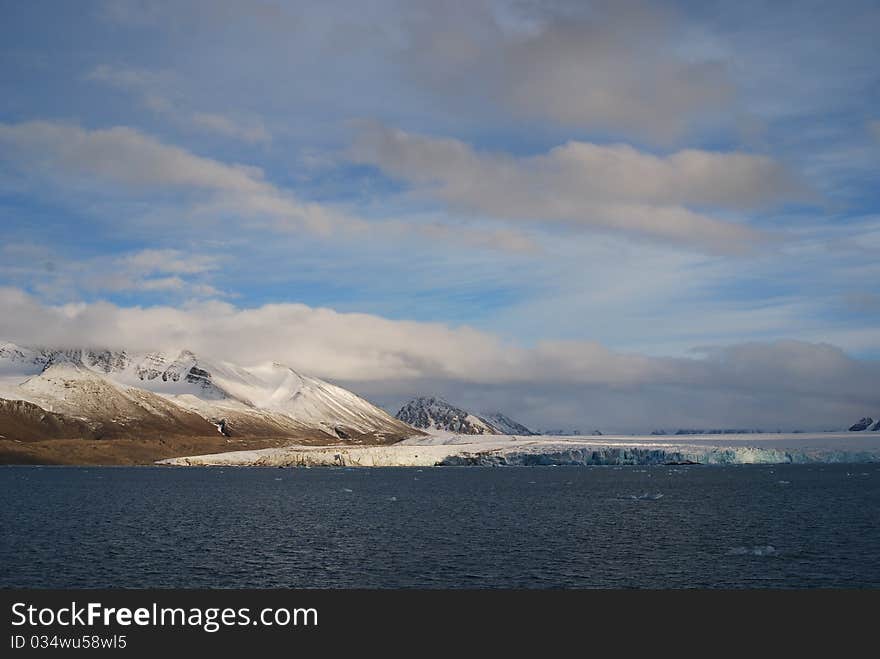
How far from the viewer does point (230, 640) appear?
3750 cm

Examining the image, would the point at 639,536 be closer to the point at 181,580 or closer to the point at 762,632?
the point at 762,632

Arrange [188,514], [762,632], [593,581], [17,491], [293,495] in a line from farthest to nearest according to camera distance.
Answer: [17,491] → [293,495] → [188,514] → [593,581] → [762,632]

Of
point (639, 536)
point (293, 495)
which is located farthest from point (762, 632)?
point (293, 495)

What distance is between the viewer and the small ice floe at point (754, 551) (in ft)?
209

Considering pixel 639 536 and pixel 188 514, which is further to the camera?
pixel 188 514

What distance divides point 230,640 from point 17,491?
138703 millimetres

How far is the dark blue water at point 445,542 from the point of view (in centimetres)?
5488

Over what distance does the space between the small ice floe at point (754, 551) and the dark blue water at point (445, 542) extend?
0.29 ft

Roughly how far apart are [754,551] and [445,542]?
26.9 meters

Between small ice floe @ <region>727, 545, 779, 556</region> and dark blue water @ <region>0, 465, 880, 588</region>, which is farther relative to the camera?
small ice floe @ <region>727, 545, 779, 556</region>

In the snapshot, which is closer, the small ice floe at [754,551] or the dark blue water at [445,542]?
the dark blue water at [445,542]

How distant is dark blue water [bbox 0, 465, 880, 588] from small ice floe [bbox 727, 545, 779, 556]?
88mm

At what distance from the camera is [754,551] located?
212 feet

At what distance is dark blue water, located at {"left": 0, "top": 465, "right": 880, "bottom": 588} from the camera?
54.9 metres
